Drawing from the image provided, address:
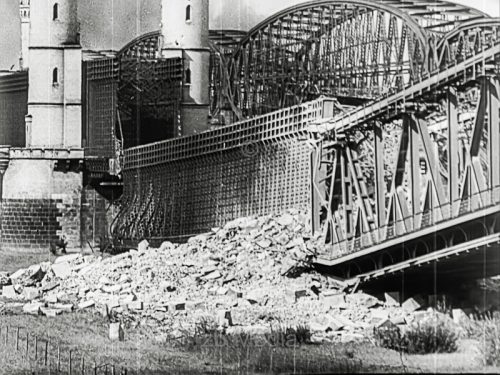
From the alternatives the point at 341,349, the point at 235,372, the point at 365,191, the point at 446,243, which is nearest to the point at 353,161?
the point at 365,191

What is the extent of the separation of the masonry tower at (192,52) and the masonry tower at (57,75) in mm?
4680

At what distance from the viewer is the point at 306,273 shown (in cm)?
3078

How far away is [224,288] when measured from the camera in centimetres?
3088

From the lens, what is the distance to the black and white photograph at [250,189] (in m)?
23.8

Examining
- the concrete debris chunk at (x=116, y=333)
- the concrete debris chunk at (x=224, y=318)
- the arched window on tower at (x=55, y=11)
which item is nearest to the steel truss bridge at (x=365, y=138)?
the concrete debris chunk at (x=224, y=318)

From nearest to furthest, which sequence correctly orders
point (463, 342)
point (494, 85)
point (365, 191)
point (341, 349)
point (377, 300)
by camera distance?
1. point (463, 342)
2. point (341, 349)
3. point (494, 85)
4. point (377, 300)
5. point (365, 191)

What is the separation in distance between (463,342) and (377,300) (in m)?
8.36

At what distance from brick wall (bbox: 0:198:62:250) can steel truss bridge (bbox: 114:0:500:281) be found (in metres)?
4.98

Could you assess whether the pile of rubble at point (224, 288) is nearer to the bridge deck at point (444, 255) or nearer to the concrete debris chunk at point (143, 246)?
the concrete debris chunk at point (143, 246)

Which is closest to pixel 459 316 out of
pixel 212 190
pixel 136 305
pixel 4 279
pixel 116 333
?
pixel 116 333

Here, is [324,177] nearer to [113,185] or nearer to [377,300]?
[377,300]

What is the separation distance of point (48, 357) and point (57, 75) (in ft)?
117

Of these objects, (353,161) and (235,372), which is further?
(353,161)

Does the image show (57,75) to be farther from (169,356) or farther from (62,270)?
(169,356)
